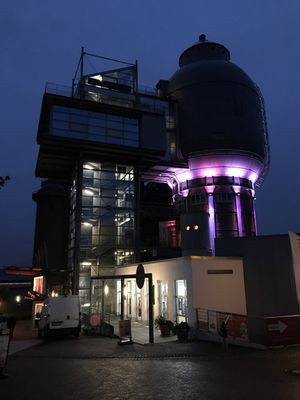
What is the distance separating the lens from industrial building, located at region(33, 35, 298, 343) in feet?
115

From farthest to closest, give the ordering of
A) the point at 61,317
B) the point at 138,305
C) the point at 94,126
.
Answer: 1. the point at 94,126
2. the point at 138,305
3. the point at 61,317

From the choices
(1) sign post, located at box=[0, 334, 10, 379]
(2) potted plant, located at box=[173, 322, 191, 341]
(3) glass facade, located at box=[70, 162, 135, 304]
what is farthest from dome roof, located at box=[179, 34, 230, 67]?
(1) sign post, located at box=[0, 334, 10, 379]

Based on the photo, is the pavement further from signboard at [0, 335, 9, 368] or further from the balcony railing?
the balcony railing

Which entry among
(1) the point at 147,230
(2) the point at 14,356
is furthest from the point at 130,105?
(2) the point at 14,356

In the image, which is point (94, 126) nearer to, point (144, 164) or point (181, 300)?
point (144, 164)

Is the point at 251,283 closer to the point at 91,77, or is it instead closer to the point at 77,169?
the point at 77,169

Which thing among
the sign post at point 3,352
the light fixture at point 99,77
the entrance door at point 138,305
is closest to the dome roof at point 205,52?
the light fixture at point 99,77

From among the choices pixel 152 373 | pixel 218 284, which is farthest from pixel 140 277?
pixel 152 373

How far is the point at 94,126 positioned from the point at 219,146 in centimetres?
1512

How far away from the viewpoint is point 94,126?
37062 mm

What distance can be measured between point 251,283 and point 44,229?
31485 mm

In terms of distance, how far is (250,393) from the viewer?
872 centimetres

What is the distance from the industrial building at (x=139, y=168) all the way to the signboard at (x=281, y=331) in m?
9.47

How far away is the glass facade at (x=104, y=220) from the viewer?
3528 centimetres
